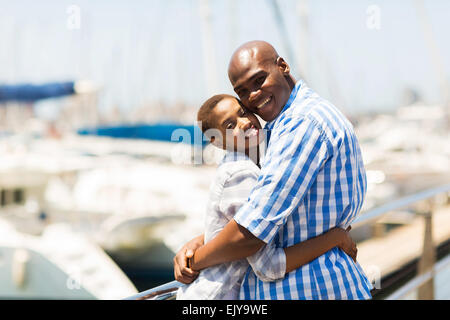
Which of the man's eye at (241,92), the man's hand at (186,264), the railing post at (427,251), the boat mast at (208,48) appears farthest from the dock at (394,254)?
the boat mast at (208,48)

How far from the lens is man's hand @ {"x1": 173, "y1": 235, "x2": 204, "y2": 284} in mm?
1141

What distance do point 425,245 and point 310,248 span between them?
2.29 meters

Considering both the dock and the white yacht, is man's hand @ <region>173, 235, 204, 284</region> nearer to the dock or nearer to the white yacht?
the dock

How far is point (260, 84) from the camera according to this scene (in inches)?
43.9

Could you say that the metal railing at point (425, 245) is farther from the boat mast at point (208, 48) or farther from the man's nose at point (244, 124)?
the boat mast at point (208, 48)

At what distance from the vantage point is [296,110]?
42.0 inches

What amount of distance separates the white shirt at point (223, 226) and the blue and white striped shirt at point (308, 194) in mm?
32

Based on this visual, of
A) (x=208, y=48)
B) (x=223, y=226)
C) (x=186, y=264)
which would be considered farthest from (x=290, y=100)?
(x=208, y=48)

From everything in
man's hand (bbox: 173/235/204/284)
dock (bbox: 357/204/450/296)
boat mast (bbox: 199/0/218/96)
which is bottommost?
dock (bbox: 357/204/450/296)

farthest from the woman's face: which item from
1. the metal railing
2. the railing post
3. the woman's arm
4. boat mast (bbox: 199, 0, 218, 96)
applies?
boat mast (bbox: 199, 0, 218, 96)

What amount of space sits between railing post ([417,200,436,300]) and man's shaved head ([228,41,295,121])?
2.18 m
